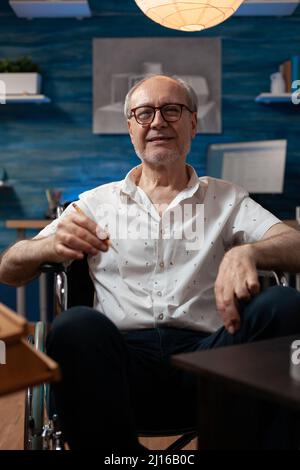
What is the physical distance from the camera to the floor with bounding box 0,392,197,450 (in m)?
2.13

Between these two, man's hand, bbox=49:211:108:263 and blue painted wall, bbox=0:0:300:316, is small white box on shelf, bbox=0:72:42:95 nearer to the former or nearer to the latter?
blue painted wall, bbox=0:0:300:316

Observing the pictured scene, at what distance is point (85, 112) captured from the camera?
4180 mm

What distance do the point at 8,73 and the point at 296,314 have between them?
3.13 m

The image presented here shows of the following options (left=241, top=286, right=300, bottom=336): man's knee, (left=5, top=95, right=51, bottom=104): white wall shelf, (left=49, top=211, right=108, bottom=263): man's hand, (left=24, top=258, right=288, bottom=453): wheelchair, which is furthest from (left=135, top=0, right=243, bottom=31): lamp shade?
(left=5, top=95, right=51, bottom=104): white wall shelf

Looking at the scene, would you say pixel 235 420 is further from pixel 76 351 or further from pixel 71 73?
pixel 71 73

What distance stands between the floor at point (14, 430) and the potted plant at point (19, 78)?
2.00 metres

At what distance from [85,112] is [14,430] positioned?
243cm

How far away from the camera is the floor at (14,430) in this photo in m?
2.13

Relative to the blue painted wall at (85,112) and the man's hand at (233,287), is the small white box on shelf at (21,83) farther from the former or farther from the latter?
the man's hand at (233,287)

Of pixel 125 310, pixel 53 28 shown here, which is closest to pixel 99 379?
pixel 125 310

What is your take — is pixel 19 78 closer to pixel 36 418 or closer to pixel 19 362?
pixel 36 418

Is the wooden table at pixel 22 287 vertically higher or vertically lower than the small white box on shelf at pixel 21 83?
lower

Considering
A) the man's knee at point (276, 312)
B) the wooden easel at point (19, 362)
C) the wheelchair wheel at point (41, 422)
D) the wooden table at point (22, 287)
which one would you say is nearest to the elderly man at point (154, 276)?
the man's knee at point (276, 312)

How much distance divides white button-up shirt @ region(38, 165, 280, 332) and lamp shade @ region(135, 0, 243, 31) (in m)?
0.75
